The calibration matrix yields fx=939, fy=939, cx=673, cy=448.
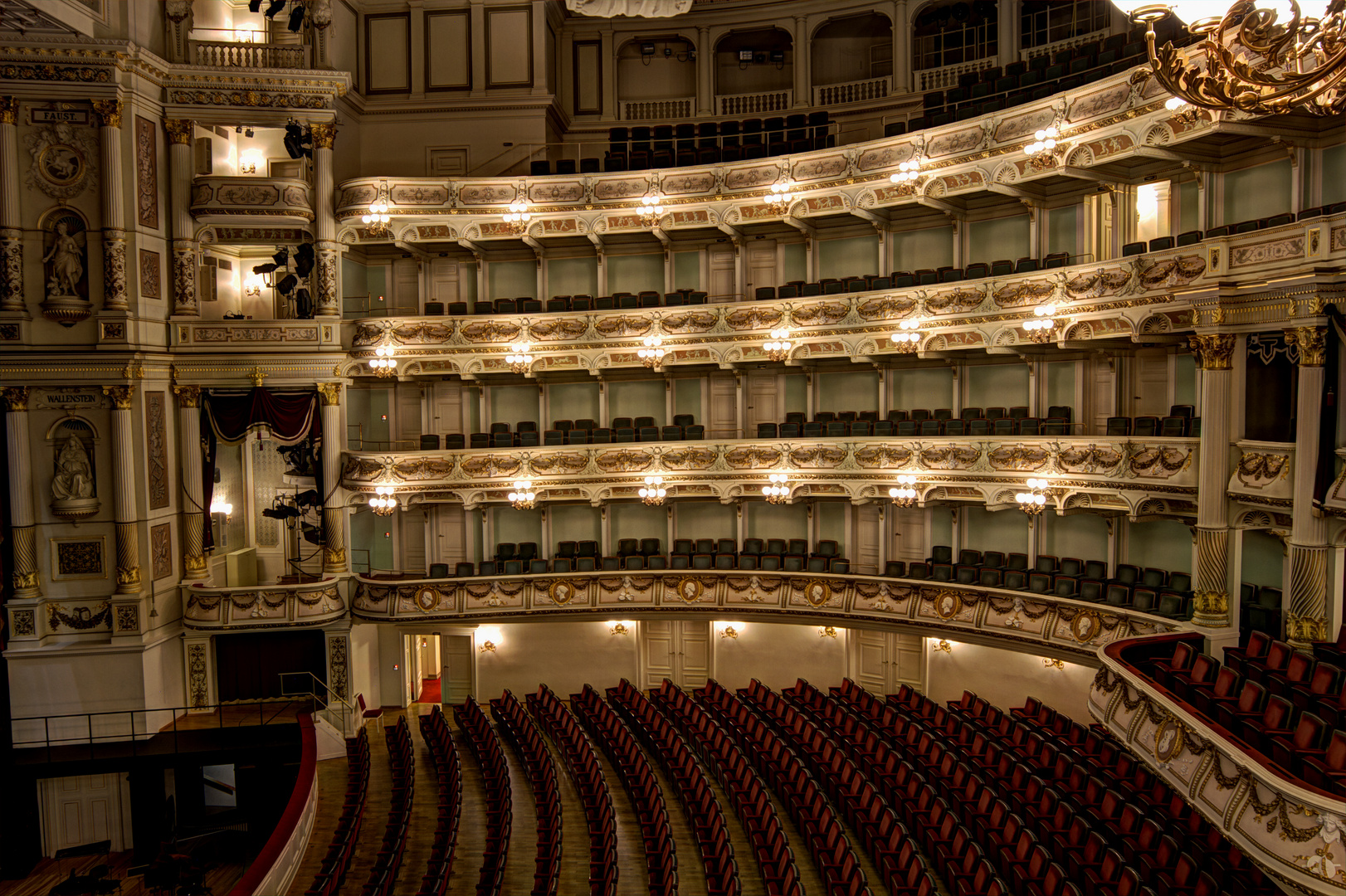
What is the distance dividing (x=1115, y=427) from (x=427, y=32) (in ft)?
52.8

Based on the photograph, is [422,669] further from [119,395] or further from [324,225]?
[324,225]

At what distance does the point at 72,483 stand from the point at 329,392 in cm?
440

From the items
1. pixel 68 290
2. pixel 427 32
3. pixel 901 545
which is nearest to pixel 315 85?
pixel 427 32

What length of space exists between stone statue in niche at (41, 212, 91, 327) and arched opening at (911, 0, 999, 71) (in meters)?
16.3

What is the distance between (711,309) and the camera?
17922 millimetres

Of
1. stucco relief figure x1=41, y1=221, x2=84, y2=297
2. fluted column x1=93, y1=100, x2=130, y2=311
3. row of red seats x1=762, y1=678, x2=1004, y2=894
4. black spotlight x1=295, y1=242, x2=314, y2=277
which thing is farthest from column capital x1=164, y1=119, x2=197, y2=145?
row of red seats x1=762, y1=678, x2=1004, y2=894

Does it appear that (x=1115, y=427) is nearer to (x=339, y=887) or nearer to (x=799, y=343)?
(x=799, y=343)

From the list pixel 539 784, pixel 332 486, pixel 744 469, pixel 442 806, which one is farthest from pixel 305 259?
pixel 539 784

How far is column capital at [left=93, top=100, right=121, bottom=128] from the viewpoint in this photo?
15555mm

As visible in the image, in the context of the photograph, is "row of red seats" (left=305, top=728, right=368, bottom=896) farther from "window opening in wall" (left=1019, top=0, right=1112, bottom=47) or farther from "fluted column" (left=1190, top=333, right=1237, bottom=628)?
"window opening in wall" (left=1019, top=0, right=1112, bottom=47)

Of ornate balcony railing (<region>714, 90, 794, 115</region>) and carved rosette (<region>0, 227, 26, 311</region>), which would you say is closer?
carved rosette (<region>0, 227, 26, 311</region>)

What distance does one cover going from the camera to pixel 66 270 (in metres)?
15.7

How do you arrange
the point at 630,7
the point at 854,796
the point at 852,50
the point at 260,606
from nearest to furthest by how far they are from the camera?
the point at 854,796 → the point at 630,7 → the point at 260,606 → the point at 852,50

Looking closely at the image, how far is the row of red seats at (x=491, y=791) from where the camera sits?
10.4 metres
